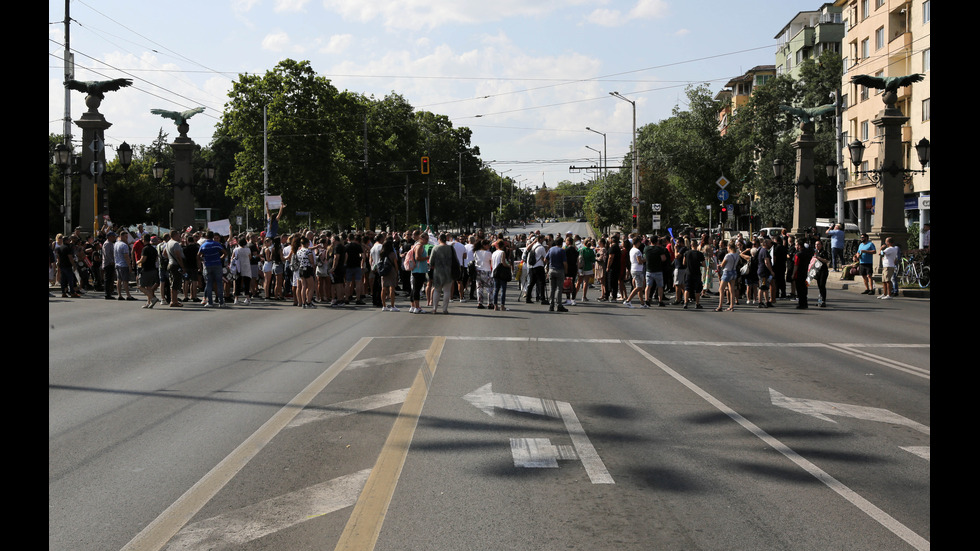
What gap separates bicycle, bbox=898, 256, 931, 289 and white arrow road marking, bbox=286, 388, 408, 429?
22.5m

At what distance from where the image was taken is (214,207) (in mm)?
107062

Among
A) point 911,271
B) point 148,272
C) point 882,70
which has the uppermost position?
point 882,70

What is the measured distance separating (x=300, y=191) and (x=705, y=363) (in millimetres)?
49090

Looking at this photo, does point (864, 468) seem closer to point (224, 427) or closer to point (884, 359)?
point (224, 427)

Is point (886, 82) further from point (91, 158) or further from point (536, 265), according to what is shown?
point (91, 158)

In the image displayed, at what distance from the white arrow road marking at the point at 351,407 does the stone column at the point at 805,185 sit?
93.9 feet

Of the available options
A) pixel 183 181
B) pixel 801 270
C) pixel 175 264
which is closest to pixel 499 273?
pixel 801 270

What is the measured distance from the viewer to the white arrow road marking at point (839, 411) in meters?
8.45

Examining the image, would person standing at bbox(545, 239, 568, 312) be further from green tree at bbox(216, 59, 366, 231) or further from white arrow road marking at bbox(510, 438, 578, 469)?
green tree at bbox(216, 59, 366, 231)

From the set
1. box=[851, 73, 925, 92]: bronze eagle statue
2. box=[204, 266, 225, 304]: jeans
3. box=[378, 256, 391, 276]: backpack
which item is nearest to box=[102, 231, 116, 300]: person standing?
box=[204, 266, 225, 304]: jeans

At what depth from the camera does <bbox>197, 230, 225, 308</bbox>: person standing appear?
21.5 metres

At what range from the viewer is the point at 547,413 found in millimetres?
8594

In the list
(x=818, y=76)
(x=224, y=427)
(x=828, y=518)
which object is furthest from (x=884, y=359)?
(x=818, y=76)

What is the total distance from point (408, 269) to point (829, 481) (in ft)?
52.1
